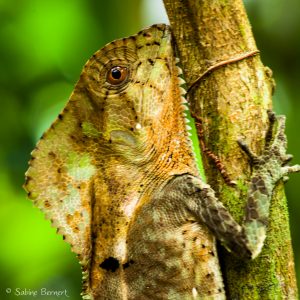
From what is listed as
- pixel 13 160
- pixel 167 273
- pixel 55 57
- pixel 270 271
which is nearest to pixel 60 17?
pixel 55 57

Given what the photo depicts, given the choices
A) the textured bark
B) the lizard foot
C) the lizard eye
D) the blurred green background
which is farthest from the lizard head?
the blurred green background

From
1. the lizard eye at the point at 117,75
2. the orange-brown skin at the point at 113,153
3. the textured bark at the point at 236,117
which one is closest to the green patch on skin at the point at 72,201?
the orange-brown skin at the point at 113,153

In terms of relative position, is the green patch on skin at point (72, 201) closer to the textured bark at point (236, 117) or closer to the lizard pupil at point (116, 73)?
the lizard pupil at point (116, 73)

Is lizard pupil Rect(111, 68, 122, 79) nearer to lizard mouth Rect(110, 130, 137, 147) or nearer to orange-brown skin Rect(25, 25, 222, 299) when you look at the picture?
orange-brown skin Rect(25, 25, 222, 299)

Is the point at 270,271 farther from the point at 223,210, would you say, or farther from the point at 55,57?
the point at 55,57

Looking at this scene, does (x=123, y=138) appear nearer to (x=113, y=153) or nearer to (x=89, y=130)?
(x=113, y=153)

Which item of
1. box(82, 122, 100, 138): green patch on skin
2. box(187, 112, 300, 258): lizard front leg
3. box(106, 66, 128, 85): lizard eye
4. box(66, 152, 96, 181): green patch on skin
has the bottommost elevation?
box(187, 112, 300, 258): lizard front leg

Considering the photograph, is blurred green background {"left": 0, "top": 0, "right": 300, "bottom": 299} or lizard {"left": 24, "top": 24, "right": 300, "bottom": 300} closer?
lizard {"left": 24, "top": 24, "right": 300, "bottom": 300}

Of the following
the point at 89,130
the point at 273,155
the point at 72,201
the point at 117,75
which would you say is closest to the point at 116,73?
the point at 117,75
